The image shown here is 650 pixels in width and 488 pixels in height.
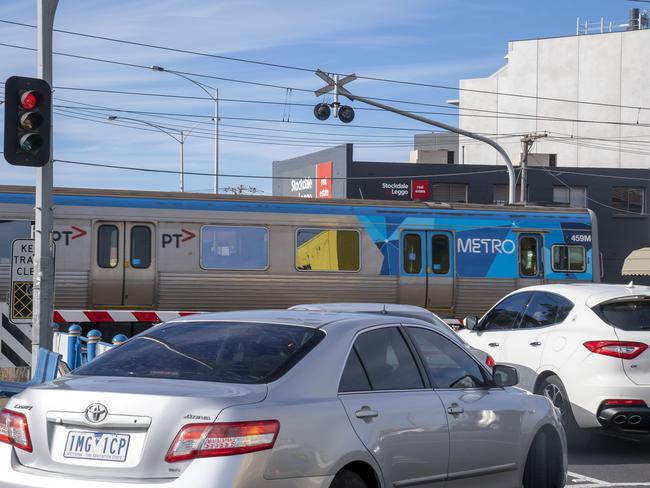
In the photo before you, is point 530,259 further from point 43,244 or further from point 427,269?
point 43,244

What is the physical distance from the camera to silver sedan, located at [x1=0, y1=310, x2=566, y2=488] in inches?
208

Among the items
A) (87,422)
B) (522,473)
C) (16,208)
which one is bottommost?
(522,473)

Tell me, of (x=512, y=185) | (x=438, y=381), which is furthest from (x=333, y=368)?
(x=512, y=185)

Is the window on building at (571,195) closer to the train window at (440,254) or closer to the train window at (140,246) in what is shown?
the train window at (440,254)

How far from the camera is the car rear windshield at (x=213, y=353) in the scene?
5.87 meters

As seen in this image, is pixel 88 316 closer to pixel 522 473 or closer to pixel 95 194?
pixel 95 194

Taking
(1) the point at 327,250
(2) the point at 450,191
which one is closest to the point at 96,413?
(1) the point at 327,250

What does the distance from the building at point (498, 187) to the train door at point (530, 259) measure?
84.1 feet

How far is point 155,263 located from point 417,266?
5750 millimetres

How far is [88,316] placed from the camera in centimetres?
2048

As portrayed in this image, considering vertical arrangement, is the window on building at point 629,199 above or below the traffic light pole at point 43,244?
above

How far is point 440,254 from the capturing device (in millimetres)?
23656

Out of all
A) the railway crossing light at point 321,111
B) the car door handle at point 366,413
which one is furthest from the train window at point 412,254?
the car door handle at point 366,413

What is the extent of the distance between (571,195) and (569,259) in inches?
1168
